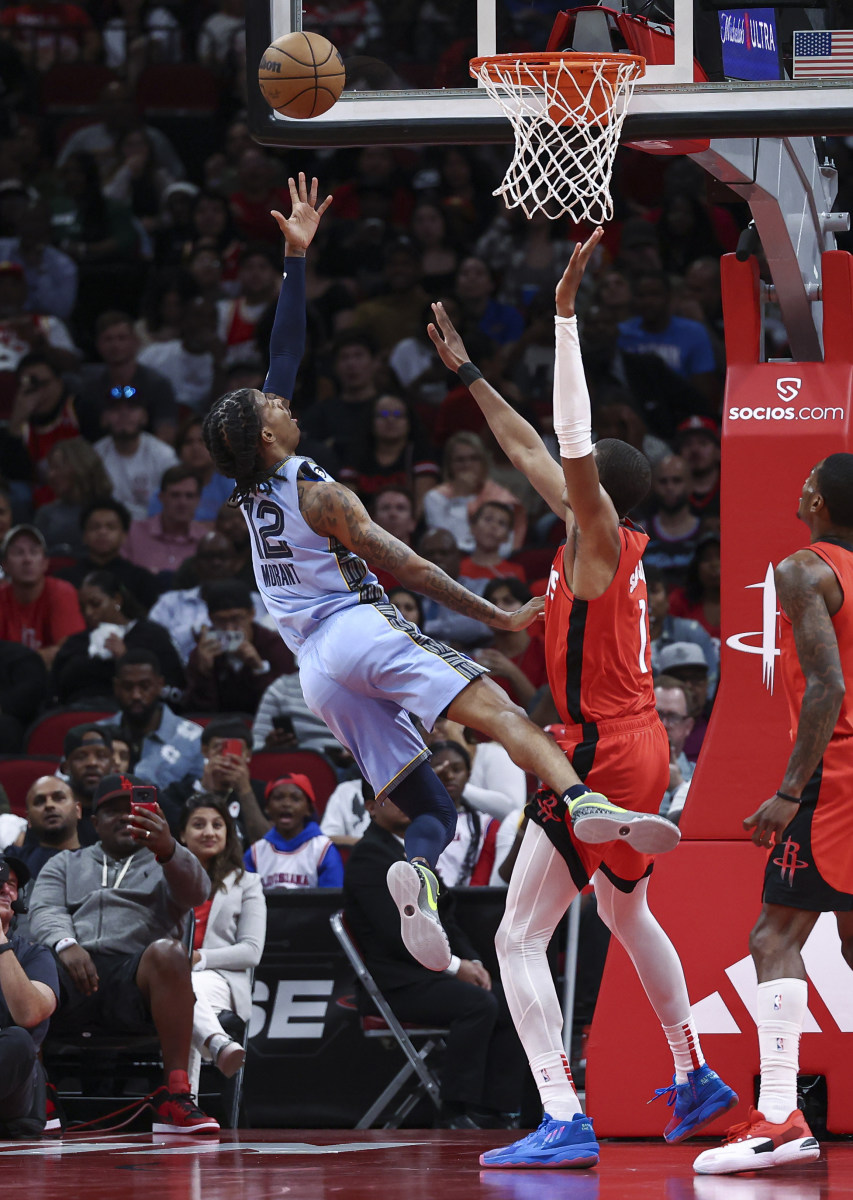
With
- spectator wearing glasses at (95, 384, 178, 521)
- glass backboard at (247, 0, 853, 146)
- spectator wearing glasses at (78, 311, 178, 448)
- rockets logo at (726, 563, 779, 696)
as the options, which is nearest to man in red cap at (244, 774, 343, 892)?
rockets logo at (726, 563, 779, 696)

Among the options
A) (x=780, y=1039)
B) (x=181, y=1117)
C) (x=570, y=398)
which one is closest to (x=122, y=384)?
(x=181, y=1117)

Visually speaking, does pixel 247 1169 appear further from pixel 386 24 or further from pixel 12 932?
pixel 386 24

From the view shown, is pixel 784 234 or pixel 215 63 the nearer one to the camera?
pixel 784 234

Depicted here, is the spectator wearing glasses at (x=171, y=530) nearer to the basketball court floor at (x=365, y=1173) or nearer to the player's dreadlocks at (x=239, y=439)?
the basketball court floor at (x=365, y=1173)

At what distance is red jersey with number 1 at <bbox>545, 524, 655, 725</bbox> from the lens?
621 centimetres

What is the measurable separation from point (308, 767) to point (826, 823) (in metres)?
5.47

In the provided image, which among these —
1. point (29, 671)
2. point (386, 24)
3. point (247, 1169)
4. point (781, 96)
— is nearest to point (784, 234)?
point (781, 96)

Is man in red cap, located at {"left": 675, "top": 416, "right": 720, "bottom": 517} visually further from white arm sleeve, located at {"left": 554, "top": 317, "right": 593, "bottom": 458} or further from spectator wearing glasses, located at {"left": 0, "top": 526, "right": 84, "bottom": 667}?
white arm sleeve, located at {"left": 554, "top": 317, "right": 593, "bottom": 458}

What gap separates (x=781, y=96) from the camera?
6742 mm

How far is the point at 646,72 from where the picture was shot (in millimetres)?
6930

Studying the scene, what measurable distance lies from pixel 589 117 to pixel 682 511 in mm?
6324

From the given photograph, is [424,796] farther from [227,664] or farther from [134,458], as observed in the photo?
[134,458]

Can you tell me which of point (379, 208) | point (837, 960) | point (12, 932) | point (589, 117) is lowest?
point (12, 932)

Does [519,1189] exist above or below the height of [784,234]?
below
